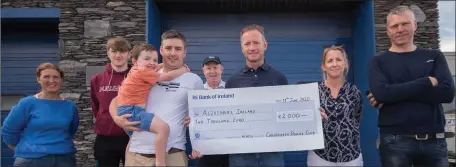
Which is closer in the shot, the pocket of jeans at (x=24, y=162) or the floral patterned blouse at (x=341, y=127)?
the floral patterned blouse at (x=341, y=127)

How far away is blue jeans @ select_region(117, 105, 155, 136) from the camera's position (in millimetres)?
3035

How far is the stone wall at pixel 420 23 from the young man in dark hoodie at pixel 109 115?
395 cm

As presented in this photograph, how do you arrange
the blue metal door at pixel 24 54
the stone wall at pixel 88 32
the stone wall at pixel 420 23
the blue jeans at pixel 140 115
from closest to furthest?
the blue jeans at pixel 140 115
the stone wall at pixel 88 32
the stone wall at pixel 420 23
the blue metal door at pixel 24 54

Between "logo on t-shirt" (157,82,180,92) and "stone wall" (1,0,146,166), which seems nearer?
"logo on t-shirt" (157,82,180,92)

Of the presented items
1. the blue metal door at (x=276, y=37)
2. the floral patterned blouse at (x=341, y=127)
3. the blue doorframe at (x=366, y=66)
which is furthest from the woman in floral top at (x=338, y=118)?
the blue metal door at (x=276, y=37)

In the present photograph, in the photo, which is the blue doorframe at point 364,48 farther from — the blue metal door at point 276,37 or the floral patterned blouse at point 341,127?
the floral patterned blouse at point 341,127

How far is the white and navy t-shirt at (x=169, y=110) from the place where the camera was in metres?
3.13

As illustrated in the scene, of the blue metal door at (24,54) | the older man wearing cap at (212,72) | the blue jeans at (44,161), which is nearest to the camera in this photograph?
the blue jeans at (44,161)

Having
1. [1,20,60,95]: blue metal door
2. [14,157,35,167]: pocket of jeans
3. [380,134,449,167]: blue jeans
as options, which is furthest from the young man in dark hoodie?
[1,20,60,95]: blue metal door

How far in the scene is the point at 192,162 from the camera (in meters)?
6.28

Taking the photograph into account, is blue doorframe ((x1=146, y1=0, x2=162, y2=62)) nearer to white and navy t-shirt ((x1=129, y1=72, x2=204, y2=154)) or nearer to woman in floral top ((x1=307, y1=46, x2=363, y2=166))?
white and navy t-shirt ((x1=129, y1=72, x2=204, y2=154))

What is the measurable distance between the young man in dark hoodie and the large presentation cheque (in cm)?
88

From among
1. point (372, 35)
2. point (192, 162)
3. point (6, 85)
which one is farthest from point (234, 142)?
point (6, 85)

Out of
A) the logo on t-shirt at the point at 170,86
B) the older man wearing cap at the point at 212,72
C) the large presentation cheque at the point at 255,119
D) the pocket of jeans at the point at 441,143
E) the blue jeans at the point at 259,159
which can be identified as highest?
the older man wearing cap at the point at 212,72
